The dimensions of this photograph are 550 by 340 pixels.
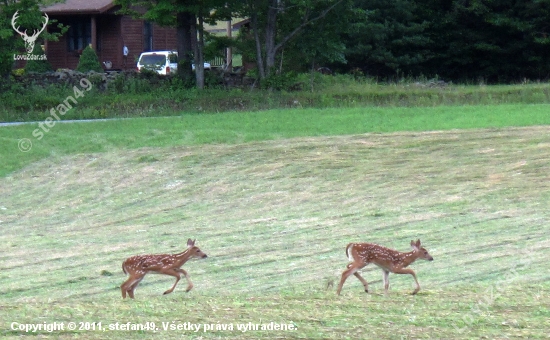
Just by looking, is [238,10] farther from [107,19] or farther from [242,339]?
[242,339]

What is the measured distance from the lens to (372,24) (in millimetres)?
46750

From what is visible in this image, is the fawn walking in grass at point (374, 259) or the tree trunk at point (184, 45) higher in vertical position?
the tree trunk at point (184, 45)

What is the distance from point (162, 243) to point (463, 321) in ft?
22.9

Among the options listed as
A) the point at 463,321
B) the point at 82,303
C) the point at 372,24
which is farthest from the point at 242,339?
the point at 372,24

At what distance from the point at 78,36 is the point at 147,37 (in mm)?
3852

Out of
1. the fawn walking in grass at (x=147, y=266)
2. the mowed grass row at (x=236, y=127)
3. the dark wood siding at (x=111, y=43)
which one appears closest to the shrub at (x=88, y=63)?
the dark wood siding at (x=111, y=43)

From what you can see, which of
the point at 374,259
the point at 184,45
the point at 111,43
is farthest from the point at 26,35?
the point at 374,259

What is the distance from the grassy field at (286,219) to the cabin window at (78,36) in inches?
860

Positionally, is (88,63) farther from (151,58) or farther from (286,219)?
(286,219)

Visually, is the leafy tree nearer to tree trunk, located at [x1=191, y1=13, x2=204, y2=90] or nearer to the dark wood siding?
tree trunk, located at [x1=191, y1=13, x2=204, y2=90]

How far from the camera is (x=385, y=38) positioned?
4891 cm

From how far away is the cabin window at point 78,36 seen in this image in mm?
48125

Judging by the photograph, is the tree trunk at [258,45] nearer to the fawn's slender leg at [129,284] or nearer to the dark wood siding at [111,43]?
the dark wood siding at [111,43]

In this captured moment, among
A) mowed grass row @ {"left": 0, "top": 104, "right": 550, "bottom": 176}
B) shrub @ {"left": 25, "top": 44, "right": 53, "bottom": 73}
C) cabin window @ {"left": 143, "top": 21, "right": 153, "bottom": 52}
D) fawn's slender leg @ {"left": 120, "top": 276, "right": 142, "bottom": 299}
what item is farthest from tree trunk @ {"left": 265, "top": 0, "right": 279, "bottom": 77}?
fawn's slender leg @ {"left": 120, "top": 276, "right": 142, "bottom": 299}
